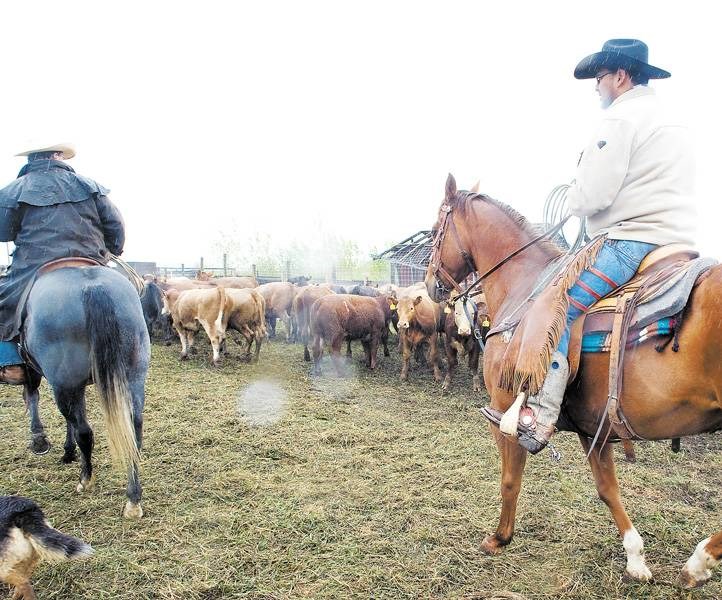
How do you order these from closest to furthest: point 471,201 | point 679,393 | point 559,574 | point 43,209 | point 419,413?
point 679,393, point 559,574, point 471,201, point 43,209, point 419,413

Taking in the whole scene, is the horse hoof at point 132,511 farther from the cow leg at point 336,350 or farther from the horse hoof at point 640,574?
the cow leg at point 336,350

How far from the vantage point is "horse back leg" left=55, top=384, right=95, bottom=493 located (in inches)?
144

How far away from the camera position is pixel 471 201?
3.37 m

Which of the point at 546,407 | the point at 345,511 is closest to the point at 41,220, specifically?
the point at 345,511

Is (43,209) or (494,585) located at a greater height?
(43,209)

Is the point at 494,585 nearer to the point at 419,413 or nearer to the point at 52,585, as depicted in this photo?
the point at 52,585

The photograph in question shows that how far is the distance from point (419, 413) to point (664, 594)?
437 centimetres

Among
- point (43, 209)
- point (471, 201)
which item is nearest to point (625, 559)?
point (471, 201)

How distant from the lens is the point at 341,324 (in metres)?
10.5

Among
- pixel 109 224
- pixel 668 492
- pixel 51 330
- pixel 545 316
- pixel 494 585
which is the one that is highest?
pixel 109 224

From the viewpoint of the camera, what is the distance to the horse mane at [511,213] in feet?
10.4

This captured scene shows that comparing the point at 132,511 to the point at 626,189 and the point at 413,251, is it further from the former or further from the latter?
the point at 413,251

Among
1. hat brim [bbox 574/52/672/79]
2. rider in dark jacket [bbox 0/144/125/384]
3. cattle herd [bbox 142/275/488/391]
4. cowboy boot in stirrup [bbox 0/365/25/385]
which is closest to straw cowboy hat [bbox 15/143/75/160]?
rider in dark jacket [bbox 0/144/125/384]

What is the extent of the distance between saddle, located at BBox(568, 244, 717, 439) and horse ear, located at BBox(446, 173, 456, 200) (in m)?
1.34
